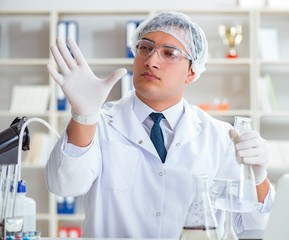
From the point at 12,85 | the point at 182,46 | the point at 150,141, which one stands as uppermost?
the point at 12,85

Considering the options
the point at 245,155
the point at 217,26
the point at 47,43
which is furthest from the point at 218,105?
the point at 245,155

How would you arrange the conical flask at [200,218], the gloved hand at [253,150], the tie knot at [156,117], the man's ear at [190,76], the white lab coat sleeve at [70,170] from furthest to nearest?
the man's ear at [190,76] < the tie knot at [156,117] < the white lab coat sleeve at [70,170] < the gloved hand at [253,150] < the conical flask at [200,218]

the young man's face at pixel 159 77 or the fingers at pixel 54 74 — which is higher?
the young man's face at pixel 159 77

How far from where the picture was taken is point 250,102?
4.50m

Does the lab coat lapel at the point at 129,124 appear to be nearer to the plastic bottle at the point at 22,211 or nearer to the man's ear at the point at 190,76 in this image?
the man's ear at the point at 190,76

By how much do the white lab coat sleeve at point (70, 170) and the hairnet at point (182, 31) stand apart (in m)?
0.50

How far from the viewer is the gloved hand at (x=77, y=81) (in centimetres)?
163

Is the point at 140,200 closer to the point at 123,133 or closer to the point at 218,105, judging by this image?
the point at 123,133

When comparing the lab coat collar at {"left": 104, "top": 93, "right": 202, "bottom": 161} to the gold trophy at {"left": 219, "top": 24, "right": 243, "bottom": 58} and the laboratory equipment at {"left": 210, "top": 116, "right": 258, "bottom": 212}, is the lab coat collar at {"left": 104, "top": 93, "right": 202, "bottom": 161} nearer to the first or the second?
the laboratory equipment at {"left": 210, "top": 116, "right": 258, "bottom": 212}

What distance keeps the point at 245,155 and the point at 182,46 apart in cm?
69

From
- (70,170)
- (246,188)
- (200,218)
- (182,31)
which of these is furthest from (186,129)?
(200,218)

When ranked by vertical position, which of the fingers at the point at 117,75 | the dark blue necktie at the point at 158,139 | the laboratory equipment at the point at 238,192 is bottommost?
the laboratory equipment at the point at 238,192

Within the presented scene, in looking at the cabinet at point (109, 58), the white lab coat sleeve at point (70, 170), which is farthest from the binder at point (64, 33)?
the white lab coat sleeve at point (70, 170)

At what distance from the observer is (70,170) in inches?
72.2
